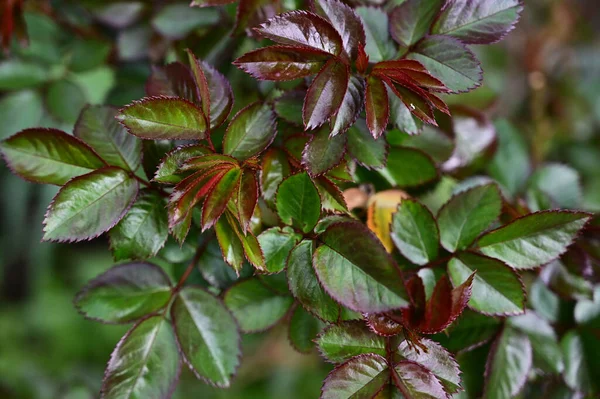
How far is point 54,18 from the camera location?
97 centimetres

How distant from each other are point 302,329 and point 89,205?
0.99 ft

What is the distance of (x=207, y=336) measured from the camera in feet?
2.02

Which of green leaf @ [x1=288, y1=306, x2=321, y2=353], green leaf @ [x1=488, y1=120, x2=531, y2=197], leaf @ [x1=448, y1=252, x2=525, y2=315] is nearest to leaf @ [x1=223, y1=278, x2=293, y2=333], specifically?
green leaf @ [x1=288, y1=306, x2=321, y2=353]

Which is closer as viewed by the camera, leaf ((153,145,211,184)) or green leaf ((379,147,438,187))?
leaf ((153,145,211,184))

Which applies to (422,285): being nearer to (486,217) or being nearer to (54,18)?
(486,217)

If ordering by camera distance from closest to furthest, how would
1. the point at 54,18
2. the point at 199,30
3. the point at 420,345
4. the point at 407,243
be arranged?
the point at 420,345, the point at 407,243, the point at 199,30, the point at 54,18

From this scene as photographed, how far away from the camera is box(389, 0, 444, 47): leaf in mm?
619

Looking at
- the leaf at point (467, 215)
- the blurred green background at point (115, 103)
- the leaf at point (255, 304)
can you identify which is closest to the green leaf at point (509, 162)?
the blurred green background at point (115, 103)

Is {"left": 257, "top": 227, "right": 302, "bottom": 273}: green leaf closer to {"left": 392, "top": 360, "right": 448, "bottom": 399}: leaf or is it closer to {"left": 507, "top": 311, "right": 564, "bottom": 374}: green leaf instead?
{"left": 392, "top": 360, "right": 448, "bottom": 399}: leaf

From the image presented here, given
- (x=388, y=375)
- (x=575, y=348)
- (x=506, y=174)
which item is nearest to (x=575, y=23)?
(x=506, y=174)

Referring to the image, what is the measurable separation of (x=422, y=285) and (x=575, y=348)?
0.94ft

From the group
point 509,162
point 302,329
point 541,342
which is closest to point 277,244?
point 302,329

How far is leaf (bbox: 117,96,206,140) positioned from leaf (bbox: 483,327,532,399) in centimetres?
44

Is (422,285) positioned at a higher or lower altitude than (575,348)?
higher
